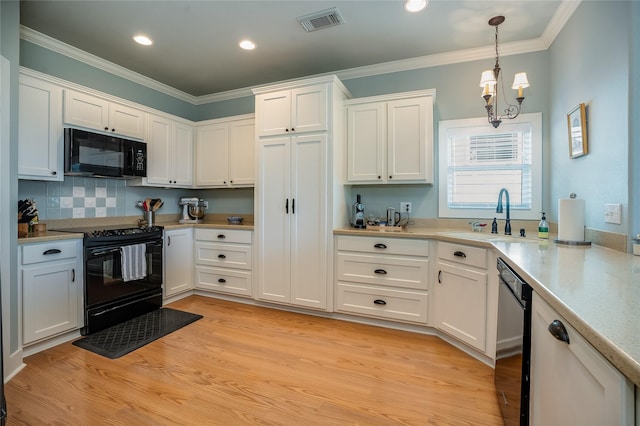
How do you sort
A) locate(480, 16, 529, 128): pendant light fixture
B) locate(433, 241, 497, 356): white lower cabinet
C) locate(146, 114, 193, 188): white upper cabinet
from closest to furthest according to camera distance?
locate(433, 241, 497, 356): white lower cabinet < locate(480, 16, 529, 128): pendant light fixture < locate(146, 114, 193, 188): white upper cabinet

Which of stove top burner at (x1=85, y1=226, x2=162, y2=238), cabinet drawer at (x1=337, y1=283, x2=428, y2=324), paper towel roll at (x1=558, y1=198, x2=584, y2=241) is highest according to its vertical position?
paper towel roll at (x1=558, y1=198, x2=584, y2=241)

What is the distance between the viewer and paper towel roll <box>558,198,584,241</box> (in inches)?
76.4

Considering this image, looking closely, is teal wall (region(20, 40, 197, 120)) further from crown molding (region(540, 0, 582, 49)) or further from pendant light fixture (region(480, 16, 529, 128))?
crown molding (region(540, 0, 582, 49))

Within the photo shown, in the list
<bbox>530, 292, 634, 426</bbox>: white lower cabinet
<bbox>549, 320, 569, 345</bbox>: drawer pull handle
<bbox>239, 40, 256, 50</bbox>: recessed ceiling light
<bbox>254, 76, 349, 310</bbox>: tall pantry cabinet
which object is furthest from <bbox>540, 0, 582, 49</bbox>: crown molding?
<bbox>239, 40, 256, 50</bbox>: recessed ceiling light

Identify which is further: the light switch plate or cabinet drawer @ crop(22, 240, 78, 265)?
cabinet drawer @ crop(22, 240, 78, 265)

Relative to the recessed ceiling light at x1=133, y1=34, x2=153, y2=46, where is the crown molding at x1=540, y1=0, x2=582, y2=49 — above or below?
below

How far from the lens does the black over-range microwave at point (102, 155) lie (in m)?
2.69

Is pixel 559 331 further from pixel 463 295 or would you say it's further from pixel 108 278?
pixel 108 278

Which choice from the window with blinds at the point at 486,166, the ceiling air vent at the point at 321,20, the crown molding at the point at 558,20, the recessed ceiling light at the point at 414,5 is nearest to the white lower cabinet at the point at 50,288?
the ceiling air vent at the point at 321,20

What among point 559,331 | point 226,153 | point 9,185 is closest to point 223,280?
point 226,153

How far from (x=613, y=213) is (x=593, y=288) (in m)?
1.11

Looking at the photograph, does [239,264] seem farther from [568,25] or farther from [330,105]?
[568,25]

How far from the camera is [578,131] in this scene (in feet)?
6.91

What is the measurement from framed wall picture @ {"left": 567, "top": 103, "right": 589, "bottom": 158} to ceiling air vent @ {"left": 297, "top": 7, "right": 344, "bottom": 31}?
1926 mm
